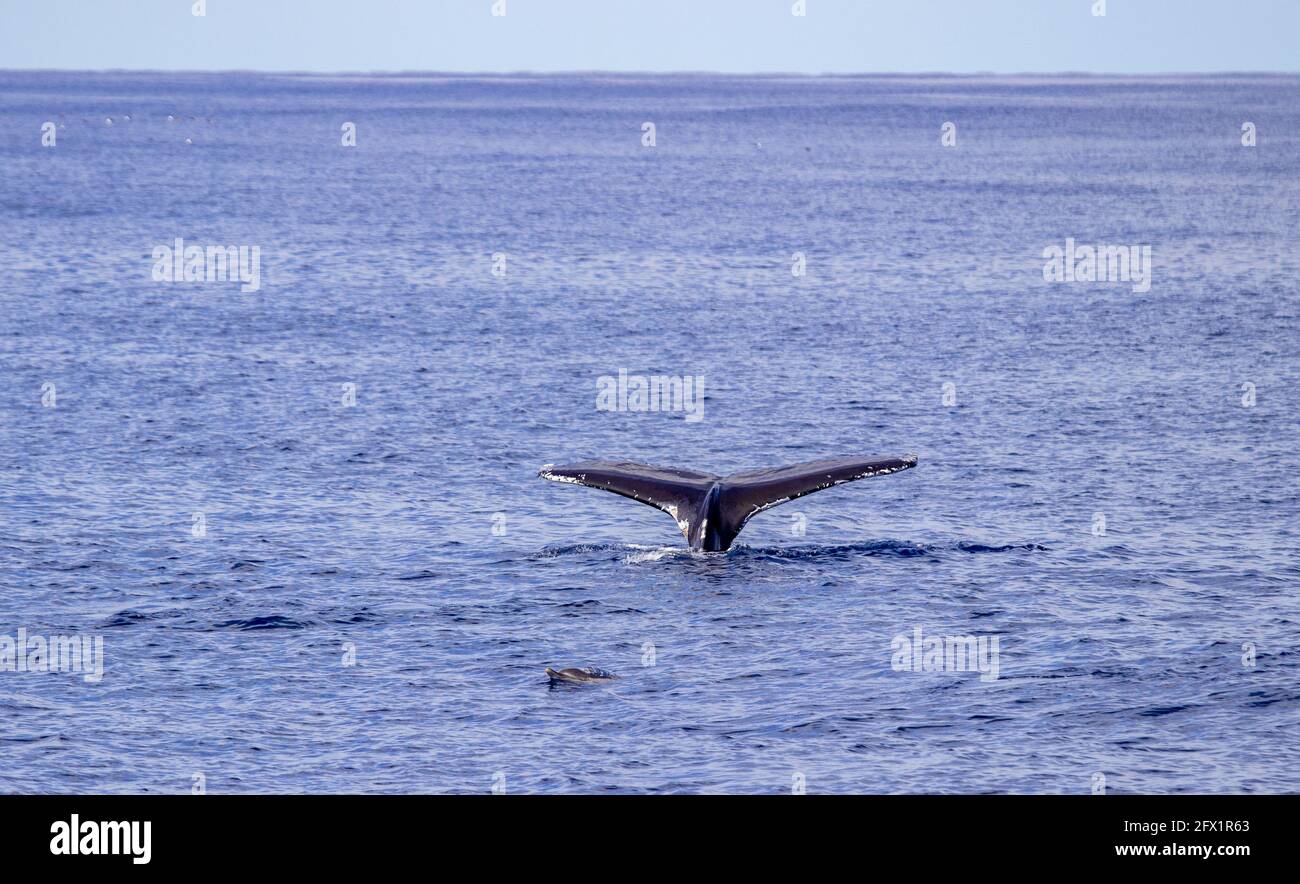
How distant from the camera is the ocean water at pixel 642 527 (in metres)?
25.4

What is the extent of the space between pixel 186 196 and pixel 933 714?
113 m

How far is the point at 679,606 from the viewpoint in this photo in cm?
3159

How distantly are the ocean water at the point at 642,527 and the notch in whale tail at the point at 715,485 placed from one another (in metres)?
0.93

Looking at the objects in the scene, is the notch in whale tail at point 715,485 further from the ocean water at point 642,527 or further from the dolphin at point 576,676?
the dolphin at point 576,676

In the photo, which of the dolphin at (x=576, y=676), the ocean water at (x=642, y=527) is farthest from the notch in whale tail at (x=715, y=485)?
the dolphin at (x=576, y=676)

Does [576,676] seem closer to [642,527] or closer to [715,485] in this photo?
[715,485]

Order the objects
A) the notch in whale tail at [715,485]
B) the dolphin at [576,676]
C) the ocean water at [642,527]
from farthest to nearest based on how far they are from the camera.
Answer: the notch in whale tail at [715,485], the dolphin at [576,676], the ocean water at [642,527]

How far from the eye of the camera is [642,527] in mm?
37781

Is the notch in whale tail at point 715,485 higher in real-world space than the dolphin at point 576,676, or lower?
higher

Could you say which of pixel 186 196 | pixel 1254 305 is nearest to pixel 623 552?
pixel 1254 305

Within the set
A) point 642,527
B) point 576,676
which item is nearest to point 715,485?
point 642,527

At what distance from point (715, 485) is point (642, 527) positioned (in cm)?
457

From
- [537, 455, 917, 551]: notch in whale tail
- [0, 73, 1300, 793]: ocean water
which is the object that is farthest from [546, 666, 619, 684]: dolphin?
[537, 455, 917, 551]: notch in whale tail
